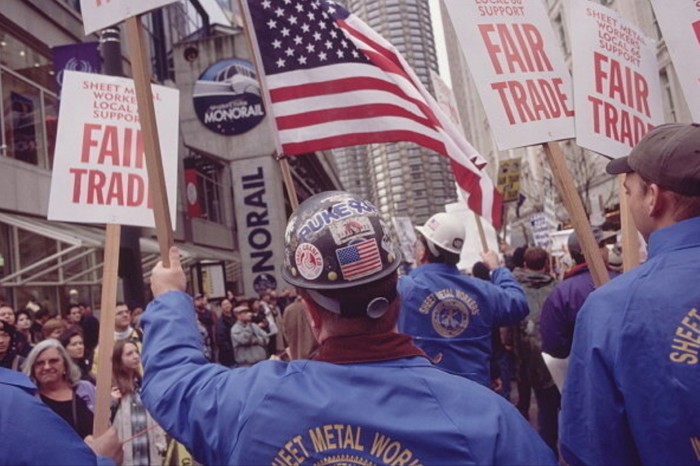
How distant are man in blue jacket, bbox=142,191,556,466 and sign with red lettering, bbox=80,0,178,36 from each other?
137cm

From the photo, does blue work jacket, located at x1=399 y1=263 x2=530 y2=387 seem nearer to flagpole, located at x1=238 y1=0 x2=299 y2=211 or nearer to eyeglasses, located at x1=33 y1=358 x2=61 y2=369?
flagpole, located at x1=238 y1=0 x2=299 y2=211

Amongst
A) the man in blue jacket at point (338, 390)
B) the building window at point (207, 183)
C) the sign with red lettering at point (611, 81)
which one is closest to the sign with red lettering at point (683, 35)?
the sign with red lettering at point (611, 81)

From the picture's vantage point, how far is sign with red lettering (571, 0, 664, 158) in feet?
10.8

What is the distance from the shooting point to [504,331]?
692 cm

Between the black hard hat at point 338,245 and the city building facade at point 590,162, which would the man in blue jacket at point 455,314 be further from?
the city building facade at point 590,162

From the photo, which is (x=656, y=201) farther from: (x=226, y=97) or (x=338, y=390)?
(x=226, y=97)

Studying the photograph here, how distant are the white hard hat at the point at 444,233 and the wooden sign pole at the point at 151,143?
2.40 metres

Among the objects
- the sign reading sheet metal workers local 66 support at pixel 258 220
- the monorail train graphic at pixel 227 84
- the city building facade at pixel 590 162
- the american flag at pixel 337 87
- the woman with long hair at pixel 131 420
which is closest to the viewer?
the american flag at pixel 337 87

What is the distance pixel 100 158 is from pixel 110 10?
62.4 inches

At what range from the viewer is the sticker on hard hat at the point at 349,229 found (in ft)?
5.15

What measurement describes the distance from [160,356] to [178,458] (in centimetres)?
398

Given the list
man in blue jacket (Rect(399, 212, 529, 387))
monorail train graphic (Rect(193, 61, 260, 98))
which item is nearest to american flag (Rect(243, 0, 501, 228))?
man in blue jacket (Rect(399, 212, 529, 387))

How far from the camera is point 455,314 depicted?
421cm

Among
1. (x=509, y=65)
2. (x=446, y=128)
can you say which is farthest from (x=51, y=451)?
(x=446, y=128)
